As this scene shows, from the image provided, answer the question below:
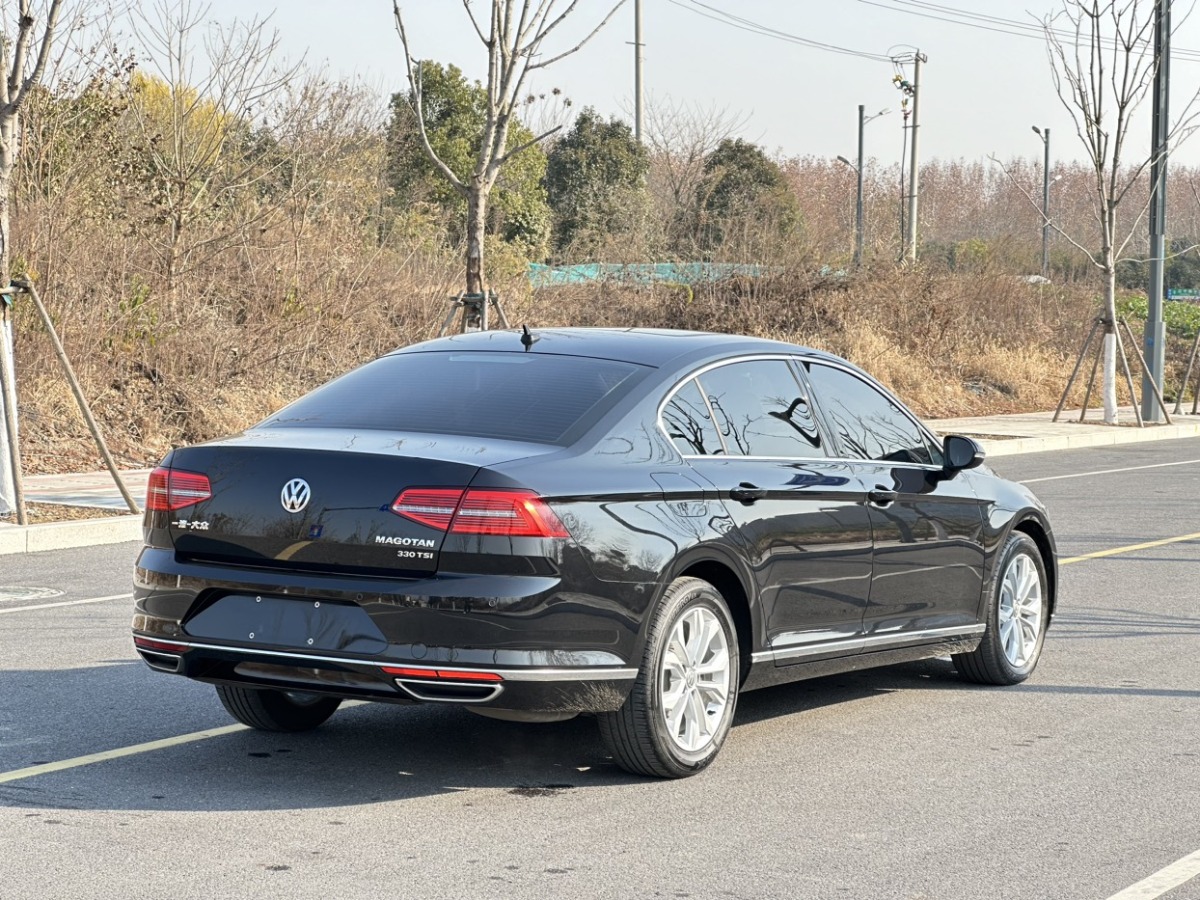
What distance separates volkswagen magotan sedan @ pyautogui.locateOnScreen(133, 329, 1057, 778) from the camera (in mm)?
5621

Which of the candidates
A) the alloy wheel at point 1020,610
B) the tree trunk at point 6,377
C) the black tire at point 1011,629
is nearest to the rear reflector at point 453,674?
the black tire at point 1011,629

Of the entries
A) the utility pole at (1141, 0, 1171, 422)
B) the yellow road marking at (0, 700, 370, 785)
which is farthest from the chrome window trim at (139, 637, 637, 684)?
the utility pole at (1141, 0, 1171, 422)

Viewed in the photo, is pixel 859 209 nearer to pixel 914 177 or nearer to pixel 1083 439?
pixel 914 177

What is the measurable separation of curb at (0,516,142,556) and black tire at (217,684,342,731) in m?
6.57

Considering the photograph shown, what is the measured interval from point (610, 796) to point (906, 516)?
2.09 meters

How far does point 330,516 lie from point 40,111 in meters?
16.0

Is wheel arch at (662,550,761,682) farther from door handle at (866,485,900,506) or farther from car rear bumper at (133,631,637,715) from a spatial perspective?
door handle at (866,485,900,506)

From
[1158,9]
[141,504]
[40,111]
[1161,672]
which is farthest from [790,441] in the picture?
[1158,9]

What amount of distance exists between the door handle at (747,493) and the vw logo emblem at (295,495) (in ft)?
5.13

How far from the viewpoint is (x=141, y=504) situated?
1460cm

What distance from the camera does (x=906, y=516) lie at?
7344 millimetres

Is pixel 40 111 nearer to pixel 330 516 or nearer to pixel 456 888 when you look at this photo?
pixel 330 516

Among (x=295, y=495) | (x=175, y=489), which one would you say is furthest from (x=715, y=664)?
(x=175, y=489)

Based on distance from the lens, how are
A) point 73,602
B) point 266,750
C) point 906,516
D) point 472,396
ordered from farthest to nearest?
point 73,602 → point 906,516 → point 266,750 → point 472,396
